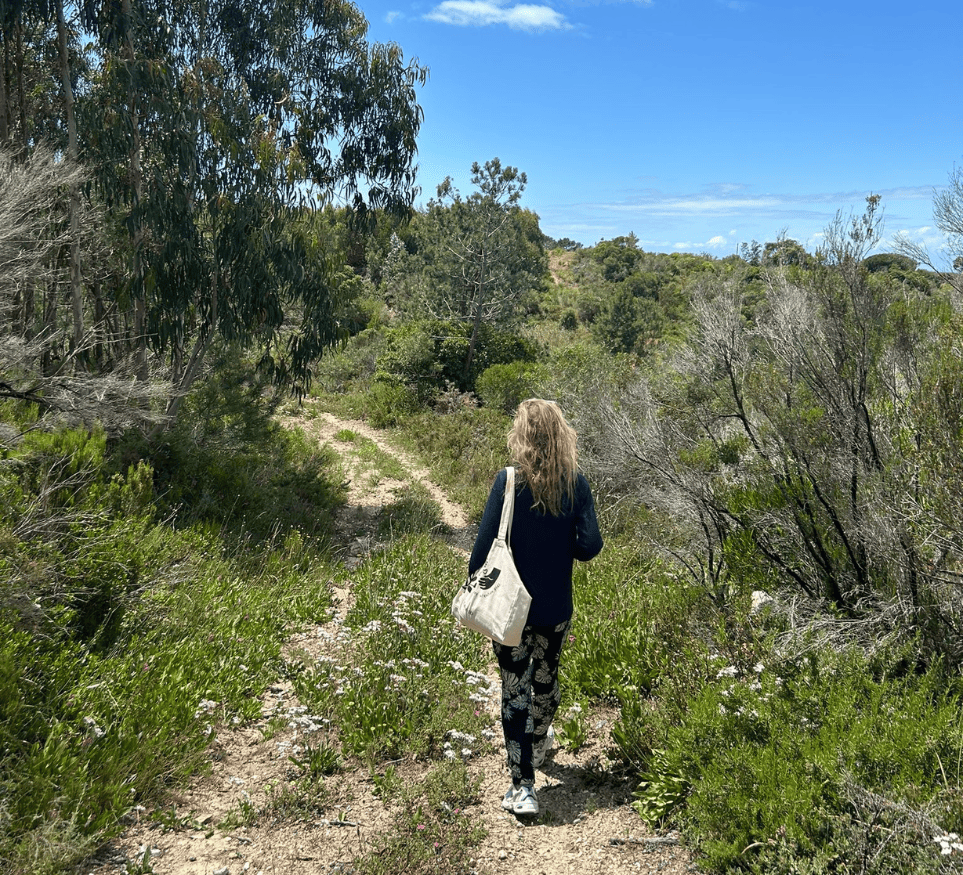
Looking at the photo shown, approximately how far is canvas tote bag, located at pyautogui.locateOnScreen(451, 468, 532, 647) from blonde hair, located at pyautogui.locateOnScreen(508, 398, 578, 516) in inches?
4.2

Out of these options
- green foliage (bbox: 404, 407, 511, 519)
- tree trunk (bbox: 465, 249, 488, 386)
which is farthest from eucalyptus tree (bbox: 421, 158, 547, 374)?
green foliage (bbox: 404, 407, 511, 519)

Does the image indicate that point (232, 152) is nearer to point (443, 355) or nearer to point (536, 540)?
point (536, 540)

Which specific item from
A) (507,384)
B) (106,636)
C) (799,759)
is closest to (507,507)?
(799,759)

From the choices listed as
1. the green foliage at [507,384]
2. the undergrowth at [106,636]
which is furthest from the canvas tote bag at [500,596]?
the green foliage at [507,384]

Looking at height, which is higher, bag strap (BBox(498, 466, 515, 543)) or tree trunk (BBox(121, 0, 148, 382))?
tree trunk (BBox(121, 0, 148, 382))

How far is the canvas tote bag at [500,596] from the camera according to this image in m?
2.92

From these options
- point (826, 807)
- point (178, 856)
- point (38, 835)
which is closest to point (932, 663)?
point (826, 807)

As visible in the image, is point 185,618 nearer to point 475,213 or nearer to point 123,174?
point 123,174

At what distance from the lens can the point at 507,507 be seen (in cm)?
308

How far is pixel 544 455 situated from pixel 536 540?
1.32 ft

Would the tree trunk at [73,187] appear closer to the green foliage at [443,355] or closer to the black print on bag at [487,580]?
the black print on bag at [487,580]

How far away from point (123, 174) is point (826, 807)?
9.12 m

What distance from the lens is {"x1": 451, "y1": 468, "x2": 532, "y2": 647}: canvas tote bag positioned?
9.59 ft

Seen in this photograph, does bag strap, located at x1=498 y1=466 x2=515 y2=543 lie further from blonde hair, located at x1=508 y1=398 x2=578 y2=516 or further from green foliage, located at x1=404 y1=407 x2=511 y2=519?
green foliage, located at x1=404 y1=407 x2=511 y2=519
